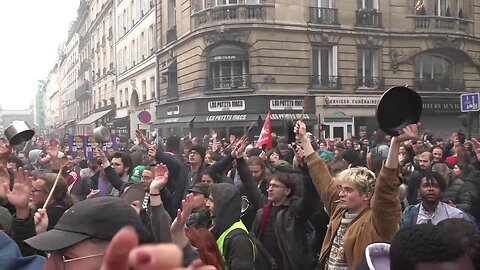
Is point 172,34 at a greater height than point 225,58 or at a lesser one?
greater

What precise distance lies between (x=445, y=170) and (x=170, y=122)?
67.4ft

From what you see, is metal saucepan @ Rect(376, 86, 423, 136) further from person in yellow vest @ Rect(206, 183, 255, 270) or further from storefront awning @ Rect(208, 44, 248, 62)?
storefront awning @ Rect(208, 44, 248, 62)

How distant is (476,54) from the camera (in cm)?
2608

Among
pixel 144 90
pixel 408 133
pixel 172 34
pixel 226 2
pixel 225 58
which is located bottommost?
pixel 408 133

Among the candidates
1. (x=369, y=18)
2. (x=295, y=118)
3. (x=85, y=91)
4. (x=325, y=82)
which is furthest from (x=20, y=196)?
(x=85, y=91)

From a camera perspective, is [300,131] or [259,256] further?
[300,131]


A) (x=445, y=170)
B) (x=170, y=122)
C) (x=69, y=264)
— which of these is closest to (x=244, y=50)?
(x=170, y=122)

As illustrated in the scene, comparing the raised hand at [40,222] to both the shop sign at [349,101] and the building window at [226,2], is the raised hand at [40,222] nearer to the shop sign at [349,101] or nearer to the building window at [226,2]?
the building window at [226,2]

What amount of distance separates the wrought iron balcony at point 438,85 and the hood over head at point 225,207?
22253 mm

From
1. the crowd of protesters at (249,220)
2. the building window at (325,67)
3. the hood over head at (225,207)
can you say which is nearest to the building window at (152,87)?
the building window at (325,67)

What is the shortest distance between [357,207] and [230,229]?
94 cm

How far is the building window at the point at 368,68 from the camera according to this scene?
24.2 meters

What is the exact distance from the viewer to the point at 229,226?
13.0 feet

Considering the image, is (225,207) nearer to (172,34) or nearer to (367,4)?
(367,4)
